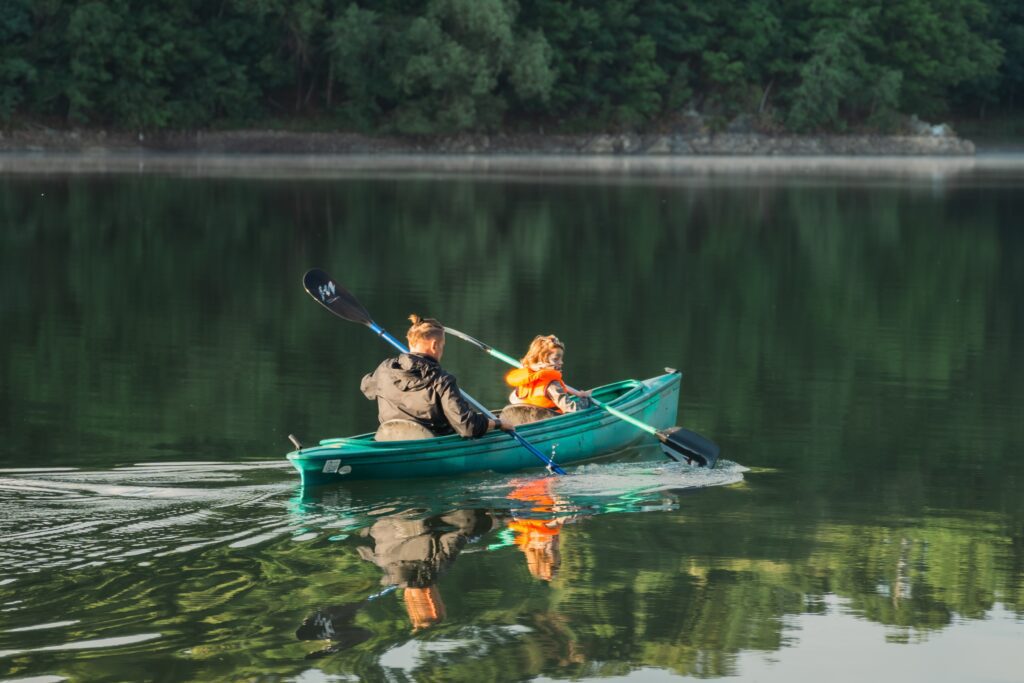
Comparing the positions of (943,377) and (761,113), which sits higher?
(761,113)

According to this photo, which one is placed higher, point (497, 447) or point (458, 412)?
point (458, 412)

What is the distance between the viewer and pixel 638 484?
13.2 meters

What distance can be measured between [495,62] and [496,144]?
8050 millimetres

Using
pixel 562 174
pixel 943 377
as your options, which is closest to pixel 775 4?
pixel 562 174

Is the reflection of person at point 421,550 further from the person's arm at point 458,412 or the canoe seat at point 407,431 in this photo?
the canoe seat at point 407,431

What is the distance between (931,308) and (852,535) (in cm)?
1445

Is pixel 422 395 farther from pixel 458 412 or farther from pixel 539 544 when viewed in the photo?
pixel 539 544

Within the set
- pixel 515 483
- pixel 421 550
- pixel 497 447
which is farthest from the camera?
pixel 497 447

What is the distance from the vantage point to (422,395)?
12727mm

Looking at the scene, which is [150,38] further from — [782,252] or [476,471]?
[476,471]

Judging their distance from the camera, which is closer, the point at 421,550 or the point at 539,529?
→ the point at 421,550

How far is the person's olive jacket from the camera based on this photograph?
1263 cm

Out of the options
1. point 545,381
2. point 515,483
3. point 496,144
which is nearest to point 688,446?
point 545,381

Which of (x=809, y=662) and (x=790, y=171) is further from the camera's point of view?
(x=790, y=171)
